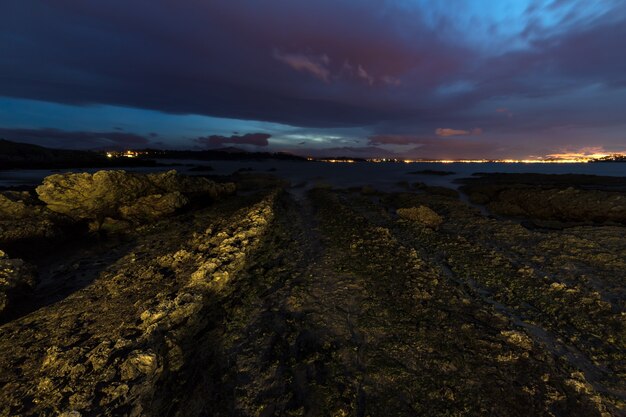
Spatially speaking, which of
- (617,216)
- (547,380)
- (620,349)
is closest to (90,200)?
(547,380)

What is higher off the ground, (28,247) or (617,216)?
(617,216)

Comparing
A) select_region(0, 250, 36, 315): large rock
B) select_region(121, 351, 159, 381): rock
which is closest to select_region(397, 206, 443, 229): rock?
select_region(121, 351, 159, 381): rock

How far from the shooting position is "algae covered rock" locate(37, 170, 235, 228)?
20.3m

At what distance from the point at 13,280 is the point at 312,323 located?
1073cm

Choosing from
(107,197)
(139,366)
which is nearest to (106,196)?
(107,197)

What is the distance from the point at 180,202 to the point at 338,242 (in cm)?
1603

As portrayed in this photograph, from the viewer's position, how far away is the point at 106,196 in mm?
22359

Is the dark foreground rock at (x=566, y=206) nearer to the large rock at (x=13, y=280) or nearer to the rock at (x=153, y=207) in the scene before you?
the rock at (x=153, y=207)

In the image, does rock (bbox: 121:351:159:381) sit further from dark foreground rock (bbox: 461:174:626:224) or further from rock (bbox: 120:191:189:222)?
dark foreground rock (bbox: 461:174:626:224)

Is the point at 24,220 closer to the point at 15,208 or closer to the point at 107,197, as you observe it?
the point at 15,208

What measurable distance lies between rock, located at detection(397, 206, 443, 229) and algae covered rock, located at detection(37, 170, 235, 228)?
748 inches

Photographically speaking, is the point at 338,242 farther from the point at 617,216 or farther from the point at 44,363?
the point at 617,216

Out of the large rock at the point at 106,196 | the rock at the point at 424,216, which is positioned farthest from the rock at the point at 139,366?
the rock at the point at 424,216

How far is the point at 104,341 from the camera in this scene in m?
7.09
